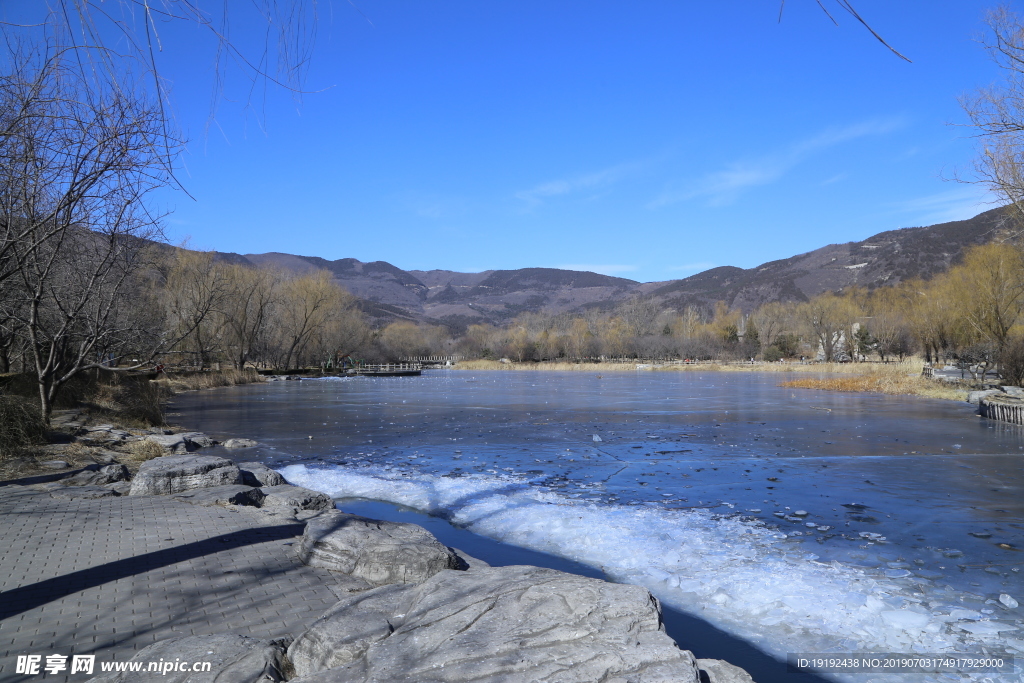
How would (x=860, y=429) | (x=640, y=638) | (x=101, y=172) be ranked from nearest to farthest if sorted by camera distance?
(x=640, y=638), (x=101, y=172), (x=860, y=429)

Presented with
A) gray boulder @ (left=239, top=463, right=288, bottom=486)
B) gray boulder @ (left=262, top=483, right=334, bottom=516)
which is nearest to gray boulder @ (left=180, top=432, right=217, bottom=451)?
gray boulder @ (left=239, top=463, right=288, bottom=486)

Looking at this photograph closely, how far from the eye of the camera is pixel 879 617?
4918 millimetres

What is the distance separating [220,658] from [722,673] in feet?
8.36

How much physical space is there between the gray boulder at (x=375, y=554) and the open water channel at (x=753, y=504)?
181 centimetres

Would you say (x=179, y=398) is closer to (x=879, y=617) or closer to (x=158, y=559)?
(x=158, y=559)

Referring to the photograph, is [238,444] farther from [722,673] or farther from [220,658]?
[722,673]

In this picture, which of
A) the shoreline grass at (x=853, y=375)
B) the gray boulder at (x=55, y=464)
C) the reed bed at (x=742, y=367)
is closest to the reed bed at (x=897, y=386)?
the shoreline grass at (x=853, y=375)

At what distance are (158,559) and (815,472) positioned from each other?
9838 millimetres

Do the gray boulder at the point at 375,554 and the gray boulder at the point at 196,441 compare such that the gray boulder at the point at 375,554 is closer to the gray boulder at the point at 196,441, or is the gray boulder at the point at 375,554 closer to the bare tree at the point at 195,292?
the gray boulder at the point at 196,441

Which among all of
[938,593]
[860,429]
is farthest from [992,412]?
[938,593]

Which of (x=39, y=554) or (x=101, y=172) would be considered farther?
(x=101, y=172)

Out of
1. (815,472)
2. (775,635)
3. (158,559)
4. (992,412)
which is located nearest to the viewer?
(775,635)

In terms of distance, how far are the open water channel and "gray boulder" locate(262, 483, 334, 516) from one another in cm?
96

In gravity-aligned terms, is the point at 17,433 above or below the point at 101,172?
below
